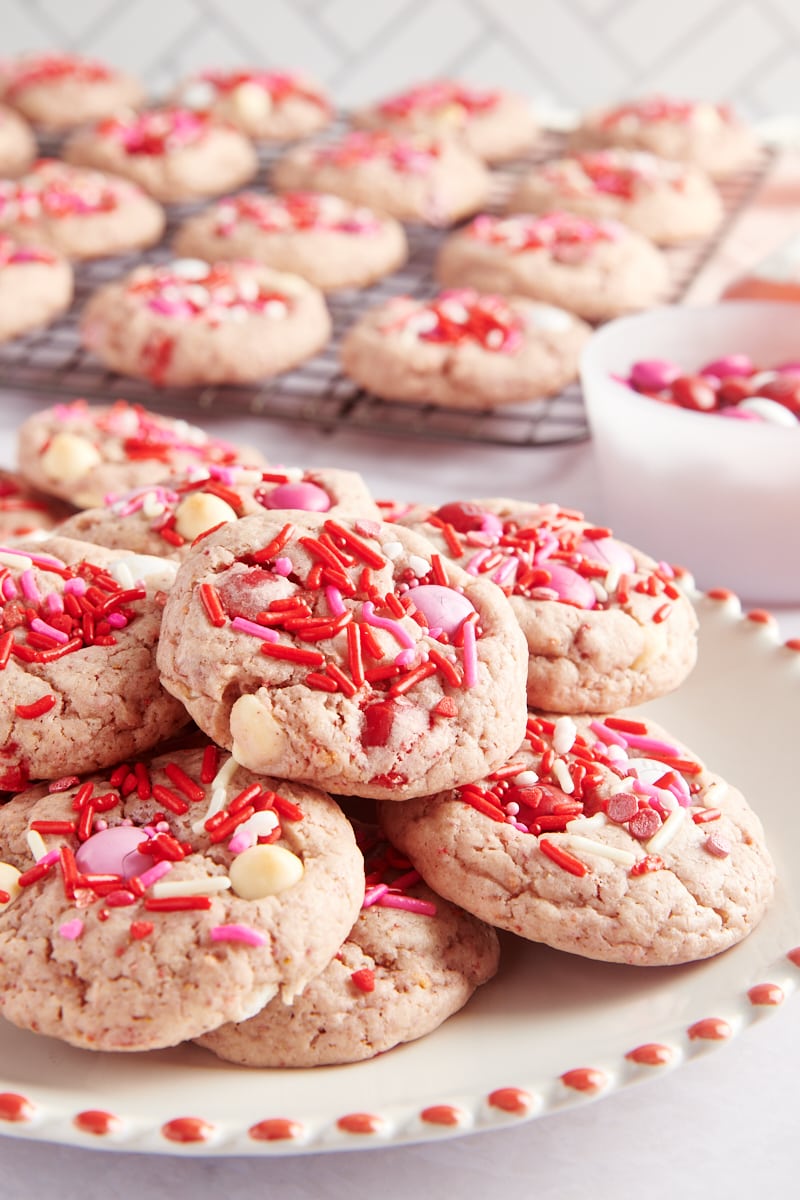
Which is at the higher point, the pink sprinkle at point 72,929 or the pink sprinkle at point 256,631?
the pink sprinkle at point 256,631

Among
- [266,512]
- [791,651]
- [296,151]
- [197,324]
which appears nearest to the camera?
[266,512]

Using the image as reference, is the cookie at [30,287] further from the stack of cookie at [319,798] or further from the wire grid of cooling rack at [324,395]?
the stack of cookie at [319,798]

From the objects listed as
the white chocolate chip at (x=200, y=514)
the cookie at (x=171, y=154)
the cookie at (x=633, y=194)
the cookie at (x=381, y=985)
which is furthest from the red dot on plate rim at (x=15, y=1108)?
the cookie at (x=171, y=154)

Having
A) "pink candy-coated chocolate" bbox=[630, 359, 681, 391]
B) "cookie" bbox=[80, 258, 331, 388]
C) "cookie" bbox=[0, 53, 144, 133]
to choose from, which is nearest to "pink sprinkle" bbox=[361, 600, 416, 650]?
"pink candy-coated chocolate" bbox=[630, 359, 681, 391]

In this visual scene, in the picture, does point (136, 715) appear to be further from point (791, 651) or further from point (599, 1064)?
point (791, 651)

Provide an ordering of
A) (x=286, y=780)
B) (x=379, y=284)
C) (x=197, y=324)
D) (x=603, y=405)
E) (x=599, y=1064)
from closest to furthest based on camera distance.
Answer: (x=599, y=1064)
(x=286, y=780)
(x=603, y=405)
(x=197, y=324)
(x=379, y=284)

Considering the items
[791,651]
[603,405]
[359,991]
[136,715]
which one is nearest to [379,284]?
[603,405]

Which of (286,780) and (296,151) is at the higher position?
(286,780)
